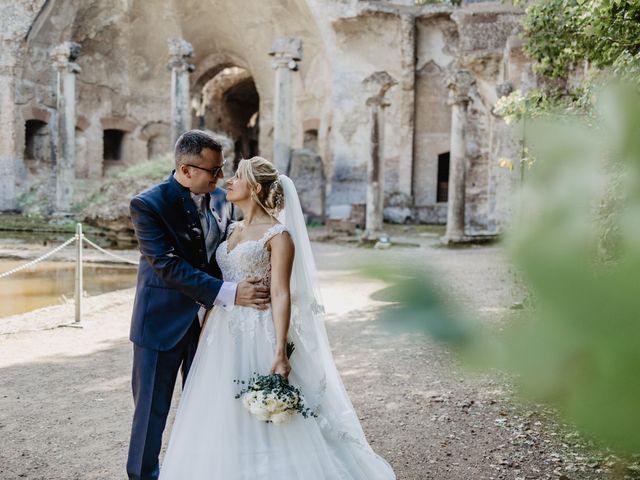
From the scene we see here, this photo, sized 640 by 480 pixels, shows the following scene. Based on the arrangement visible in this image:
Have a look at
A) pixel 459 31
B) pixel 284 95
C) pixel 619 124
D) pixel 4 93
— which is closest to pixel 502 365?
pixel 619 124

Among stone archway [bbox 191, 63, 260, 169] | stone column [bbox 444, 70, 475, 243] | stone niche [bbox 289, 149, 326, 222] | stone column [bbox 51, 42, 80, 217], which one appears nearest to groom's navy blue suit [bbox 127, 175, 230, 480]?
stone column [bbox 444, 70, 475, 243]

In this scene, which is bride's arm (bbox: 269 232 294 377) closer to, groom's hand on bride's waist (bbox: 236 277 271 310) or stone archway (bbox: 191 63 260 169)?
groom's hand on bride's waist (bbox: 236 277 271 310)

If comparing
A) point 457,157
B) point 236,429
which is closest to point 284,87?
point 457,157

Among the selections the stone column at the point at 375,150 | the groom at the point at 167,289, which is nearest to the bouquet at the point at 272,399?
the groom at the point at 167,289

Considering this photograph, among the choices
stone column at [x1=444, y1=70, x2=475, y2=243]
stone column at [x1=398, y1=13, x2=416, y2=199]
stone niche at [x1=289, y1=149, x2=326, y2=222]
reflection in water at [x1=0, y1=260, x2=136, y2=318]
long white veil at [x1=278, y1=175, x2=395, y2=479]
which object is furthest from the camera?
stone column at [x1=398, y1=13, x2=416, y2=199]

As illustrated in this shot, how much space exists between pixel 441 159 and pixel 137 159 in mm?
11330

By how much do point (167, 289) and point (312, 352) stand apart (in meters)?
0.78

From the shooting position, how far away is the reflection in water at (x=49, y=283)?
855cm

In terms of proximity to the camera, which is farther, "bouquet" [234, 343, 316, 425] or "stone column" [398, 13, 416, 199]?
"stone column" [398, 13, 416, 199]

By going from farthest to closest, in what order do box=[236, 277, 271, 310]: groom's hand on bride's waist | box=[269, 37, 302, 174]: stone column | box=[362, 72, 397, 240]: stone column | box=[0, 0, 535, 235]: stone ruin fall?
box=[0, 0, 535, 235]: stone ruin
box=[269, 37, 302, 174]: stone column
box=[362, 72, 397, 240]: stone column
box=[236, 277, 271, 310]: groom's hand on bride's waist

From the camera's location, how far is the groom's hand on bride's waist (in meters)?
3.06

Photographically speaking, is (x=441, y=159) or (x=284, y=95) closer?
(x=284, y=95)

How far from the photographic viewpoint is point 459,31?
19.4 metres

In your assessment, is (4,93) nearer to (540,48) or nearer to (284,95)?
(284,95)
